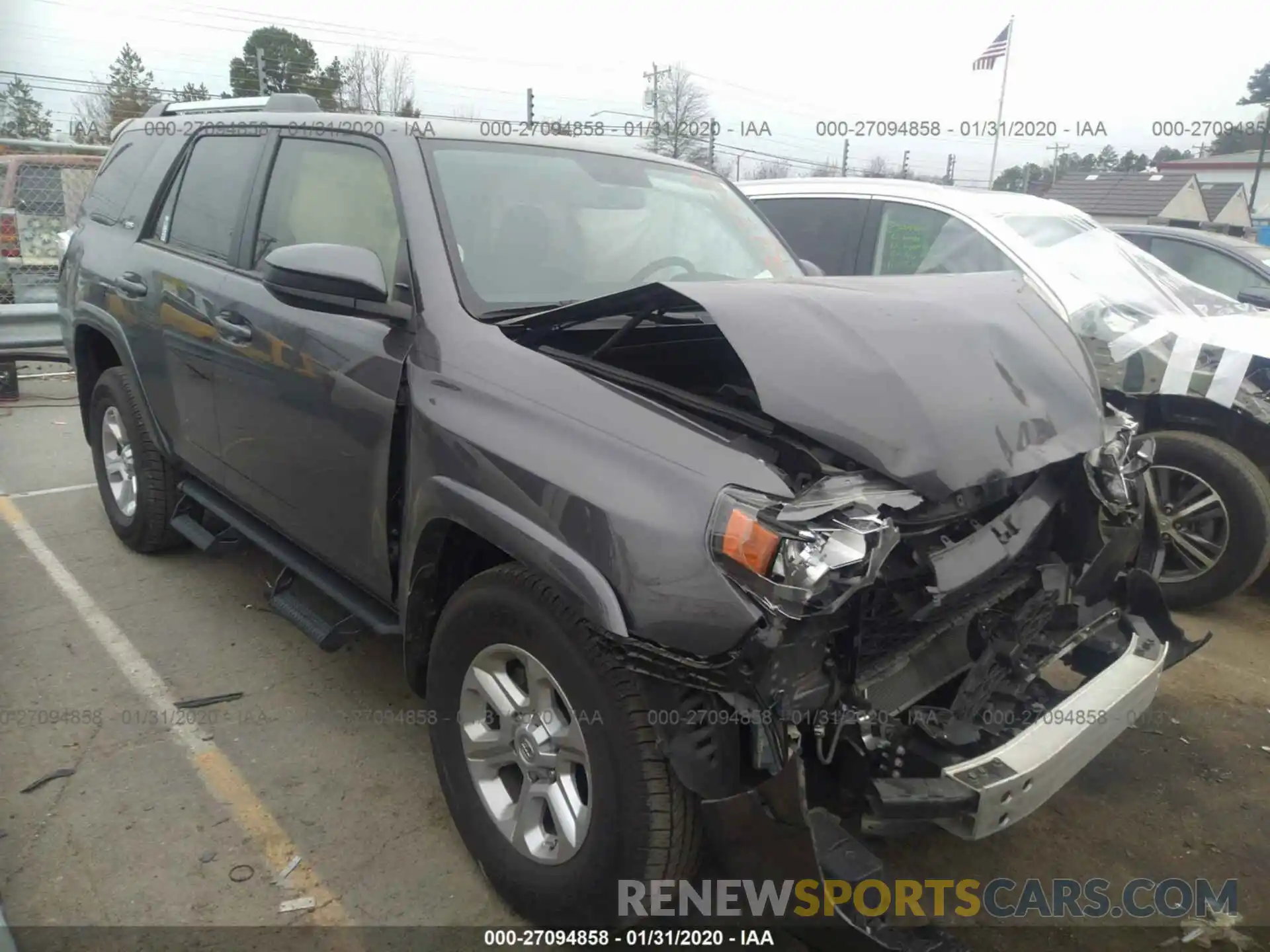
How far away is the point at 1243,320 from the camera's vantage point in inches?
189

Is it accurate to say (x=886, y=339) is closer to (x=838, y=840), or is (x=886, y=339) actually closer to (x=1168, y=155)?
(x=838, y=840)

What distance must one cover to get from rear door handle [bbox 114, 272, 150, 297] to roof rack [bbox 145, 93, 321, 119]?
33.6 inches

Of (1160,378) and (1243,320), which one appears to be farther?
(1243,320)

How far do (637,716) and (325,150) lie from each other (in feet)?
7.71

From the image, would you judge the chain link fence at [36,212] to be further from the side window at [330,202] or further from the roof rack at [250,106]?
the side window at [330,202]

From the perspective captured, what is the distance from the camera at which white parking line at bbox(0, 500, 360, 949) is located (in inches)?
101

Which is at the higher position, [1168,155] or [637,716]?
[1168,155]

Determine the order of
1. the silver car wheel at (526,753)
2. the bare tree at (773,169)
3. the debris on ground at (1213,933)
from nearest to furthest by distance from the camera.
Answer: the silver car wheel at (526,753)
the debris on ground at (1213,933)
the bare tree at (773,169)

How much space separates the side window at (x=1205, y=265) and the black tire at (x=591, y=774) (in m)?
6.98

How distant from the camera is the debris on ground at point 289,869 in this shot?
264 cm

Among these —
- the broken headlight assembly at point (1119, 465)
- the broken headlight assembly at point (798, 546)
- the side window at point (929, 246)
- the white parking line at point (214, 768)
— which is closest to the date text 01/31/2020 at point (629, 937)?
the white parking line at point (214, 768)

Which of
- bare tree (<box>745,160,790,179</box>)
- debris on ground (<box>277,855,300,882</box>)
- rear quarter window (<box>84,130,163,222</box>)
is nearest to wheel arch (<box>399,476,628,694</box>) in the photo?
debris on ground (<box>277,855,300,882</box>)

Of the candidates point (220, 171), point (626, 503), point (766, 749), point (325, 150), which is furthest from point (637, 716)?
point (220, 171)

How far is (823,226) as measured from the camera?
5.64 meters
